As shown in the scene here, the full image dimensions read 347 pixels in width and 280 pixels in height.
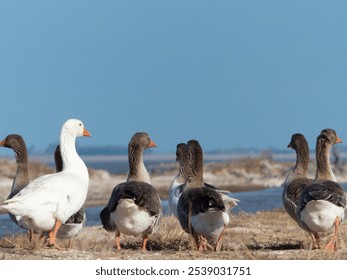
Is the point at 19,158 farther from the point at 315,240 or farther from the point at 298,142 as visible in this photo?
the point at 315,240

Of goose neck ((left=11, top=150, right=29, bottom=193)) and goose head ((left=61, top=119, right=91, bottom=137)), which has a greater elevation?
goose head ((left=61, top=119, right=91, bottom=137))

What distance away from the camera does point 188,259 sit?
34.6ft

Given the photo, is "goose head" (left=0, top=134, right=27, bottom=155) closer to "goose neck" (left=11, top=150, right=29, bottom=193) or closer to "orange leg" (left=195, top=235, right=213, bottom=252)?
"goose neck" (left=11, top=150, right=29, bottom=193)

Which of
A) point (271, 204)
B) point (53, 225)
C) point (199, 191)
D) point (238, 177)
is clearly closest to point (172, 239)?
point (199, 191)

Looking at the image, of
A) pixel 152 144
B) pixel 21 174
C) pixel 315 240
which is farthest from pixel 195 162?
pixel 21 174

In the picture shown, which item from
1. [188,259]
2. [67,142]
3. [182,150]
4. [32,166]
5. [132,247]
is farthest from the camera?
[32,166]

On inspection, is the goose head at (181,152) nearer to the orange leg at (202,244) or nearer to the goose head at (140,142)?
the goose head at (140,142)

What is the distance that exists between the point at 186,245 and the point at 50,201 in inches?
101

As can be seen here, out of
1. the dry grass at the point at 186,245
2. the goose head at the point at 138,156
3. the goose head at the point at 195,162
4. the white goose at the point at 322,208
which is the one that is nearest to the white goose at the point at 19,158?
the dry grass at the point at 186,245

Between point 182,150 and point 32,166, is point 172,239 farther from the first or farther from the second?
point 32,166

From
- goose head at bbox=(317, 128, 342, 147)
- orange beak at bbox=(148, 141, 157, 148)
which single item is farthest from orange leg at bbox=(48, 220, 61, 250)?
goose head at bbox=(317, 128, 342, 147)

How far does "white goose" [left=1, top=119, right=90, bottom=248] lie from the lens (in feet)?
36.9

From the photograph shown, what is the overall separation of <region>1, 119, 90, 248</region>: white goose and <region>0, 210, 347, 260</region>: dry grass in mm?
347

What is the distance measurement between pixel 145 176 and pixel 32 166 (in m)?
30.1
